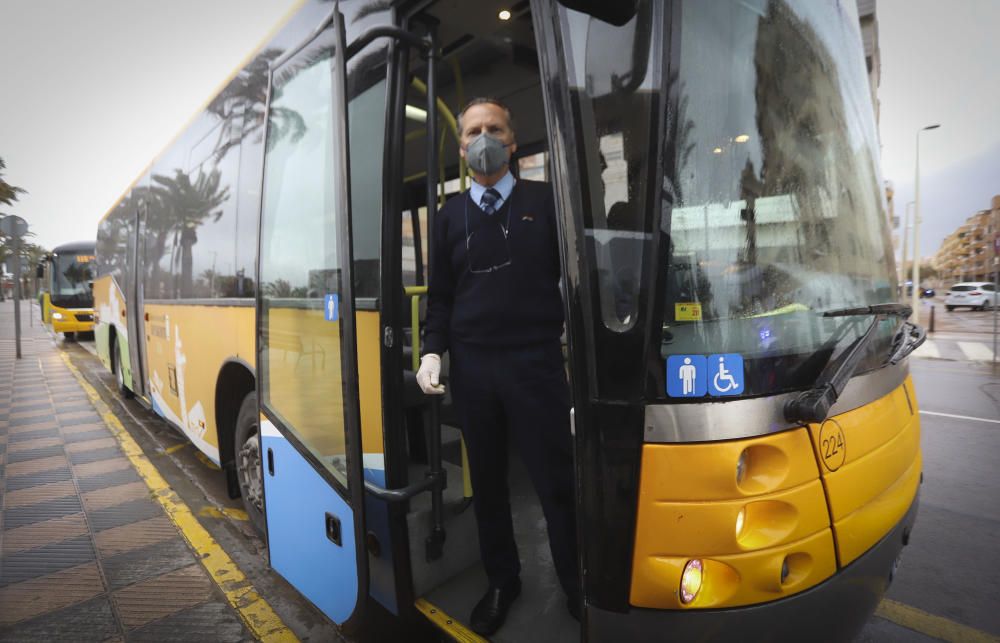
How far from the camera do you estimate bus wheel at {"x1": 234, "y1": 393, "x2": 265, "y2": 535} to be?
10.9 ft

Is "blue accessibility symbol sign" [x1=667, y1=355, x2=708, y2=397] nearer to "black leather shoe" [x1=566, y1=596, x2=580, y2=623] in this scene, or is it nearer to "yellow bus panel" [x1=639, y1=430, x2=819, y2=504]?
"yellow bus panel" [x1=639, y1=430, x2=819, y2=504]

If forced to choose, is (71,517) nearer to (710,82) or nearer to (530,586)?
(530,586)

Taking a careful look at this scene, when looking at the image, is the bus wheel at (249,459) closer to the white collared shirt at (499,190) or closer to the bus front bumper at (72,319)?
the white collared shirt at (499,190)

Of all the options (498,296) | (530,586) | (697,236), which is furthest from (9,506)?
(697,236)

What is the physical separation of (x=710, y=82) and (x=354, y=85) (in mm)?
1362

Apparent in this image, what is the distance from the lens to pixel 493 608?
6.49 ft

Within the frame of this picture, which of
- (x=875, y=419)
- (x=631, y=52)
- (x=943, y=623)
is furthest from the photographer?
(x=943, y=623)

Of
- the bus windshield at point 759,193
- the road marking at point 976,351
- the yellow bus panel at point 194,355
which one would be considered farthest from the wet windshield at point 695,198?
the road marking at point 976,351

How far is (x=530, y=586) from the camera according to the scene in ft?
7.24

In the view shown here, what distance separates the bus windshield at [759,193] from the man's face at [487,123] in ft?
2.39

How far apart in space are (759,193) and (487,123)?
953 mm

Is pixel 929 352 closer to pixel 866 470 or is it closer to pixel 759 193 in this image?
pixel 866 470

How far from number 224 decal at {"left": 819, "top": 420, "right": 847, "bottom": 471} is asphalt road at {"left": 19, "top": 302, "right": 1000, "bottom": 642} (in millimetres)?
1468

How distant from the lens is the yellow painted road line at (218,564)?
2598 mm
